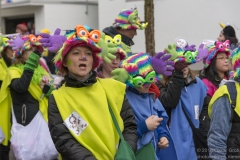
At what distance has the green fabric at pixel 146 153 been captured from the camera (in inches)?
161

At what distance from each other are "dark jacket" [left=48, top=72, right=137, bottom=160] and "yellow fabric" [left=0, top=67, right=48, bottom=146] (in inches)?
96.8

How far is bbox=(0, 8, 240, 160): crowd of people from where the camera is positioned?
3.76 metres

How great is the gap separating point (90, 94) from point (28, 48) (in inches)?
104

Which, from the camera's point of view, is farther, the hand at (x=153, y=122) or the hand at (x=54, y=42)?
the hand at (x=54, y=42)

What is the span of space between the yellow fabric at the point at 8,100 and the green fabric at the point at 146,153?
8.08 ft

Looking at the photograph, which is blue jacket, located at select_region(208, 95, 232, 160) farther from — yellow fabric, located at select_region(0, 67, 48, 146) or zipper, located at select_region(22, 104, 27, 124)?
zipper, located at select_region(22, 104, 27, 124)

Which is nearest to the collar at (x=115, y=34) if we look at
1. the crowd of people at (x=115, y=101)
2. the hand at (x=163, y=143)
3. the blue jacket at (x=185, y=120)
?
the crowd of people at (x=115, y=101)

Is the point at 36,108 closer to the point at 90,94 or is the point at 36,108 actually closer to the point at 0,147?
the point at 0,147

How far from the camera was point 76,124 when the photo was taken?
3.73m

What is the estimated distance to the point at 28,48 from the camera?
6.25m

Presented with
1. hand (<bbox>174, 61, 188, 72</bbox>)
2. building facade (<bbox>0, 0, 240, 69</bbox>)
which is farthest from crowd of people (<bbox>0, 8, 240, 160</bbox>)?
building facade (<bbox>0, 0, 240, 69</bbox>)

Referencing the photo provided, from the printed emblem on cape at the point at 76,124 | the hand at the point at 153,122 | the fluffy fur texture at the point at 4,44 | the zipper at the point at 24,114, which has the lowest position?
the zipper at the point at 24,114

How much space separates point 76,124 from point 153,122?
825 millimetres

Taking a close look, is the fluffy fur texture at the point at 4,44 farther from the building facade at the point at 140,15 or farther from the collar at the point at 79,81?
the building facade at the point at 140,15
